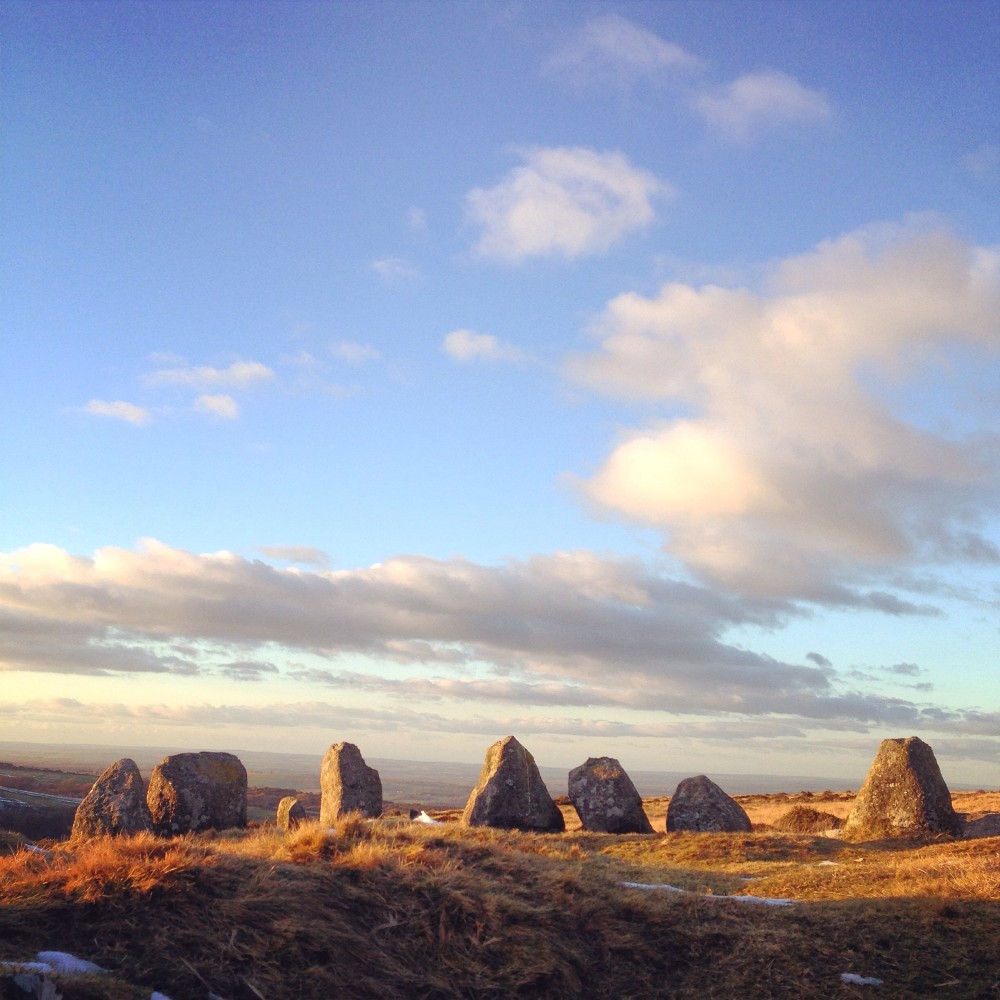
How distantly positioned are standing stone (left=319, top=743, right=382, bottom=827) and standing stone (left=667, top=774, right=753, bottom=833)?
9642 mm

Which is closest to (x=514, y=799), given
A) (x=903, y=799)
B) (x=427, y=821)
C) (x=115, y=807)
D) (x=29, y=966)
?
(x=427, y=821)

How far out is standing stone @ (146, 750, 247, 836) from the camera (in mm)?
25188

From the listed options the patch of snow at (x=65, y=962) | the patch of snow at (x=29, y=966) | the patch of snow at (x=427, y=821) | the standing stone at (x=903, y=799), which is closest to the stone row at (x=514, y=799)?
the standing stone at (x=903, y=799)

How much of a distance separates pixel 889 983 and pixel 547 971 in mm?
3550

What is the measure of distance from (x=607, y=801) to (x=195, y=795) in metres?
12.5

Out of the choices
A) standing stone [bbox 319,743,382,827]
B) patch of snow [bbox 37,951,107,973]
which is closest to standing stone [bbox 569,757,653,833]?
standing stone [bbox 319,743,382,827]

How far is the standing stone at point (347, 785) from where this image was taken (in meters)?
29.1

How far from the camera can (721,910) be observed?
10805 millimetres

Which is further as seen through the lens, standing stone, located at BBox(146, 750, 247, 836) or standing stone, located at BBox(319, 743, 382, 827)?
standing stone, located at BBox(319, 743, 382, 827)

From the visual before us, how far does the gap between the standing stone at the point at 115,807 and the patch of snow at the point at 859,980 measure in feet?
68.4

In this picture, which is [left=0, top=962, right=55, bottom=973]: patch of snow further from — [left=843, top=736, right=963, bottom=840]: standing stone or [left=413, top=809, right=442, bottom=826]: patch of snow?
[left=843, top=736, right=963, bottom=840]: standing stone

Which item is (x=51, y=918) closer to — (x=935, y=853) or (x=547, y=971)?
(x=547, y=971)

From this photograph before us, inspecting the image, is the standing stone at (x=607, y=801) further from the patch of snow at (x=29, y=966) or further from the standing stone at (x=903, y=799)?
the patch of snow at (x=29, y=966)

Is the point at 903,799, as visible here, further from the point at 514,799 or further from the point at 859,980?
the point at 859,980
